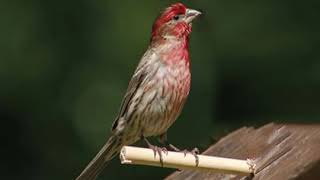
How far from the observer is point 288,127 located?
495 cm

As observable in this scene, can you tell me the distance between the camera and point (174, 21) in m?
6.36

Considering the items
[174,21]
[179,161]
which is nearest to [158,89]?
[174,21]

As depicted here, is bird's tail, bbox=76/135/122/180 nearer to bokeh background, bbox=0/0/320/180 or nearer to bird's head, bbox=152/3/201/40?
bird's head, bbox=152/3/201/40

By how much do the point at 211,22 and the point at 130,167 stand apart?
6.10 feet

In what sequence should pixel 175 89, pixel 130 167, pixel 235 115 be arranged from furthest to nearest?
pixel 235 115 → pixel 130 167 → pixel 175 89

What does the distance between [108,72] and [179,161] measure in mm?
6421

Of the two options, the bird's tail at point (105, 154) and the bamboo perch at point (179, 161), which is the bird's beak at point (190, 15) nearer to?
the bird's tail at point (105, 154)

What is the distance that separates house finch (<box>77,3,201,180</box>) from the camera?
623 cm

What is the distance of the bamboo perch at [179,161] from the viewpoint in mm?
4609

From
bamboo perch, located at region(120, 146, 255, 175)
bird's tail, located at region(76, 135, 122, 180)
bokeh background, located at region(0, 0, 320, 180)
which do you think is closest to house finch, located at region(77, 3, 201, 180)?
bird's tail, located at region(76, 135, 122, 180)

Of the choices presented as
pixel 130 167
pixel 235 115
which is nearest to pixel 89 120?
pixel 130 167

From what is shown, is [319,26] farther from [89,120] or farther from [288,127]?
[288,127]

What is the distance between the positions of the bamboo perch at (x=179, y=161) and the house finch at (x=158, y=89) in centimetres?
145

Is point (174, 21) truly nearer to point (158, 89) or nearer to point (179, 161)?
point (158, 89)
